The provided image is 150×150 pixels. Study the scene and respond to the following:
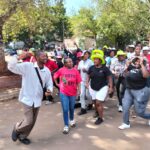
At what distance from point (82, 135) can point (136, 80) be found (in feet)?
4.96

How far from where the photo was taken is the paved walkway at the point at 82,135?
580cm

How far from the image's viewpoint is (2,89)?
1152cm

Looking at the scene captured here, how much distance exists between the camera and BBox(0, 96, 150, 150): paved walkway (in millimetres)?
5797

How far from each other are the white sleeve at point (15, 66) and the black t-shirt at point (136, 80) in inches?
84.6

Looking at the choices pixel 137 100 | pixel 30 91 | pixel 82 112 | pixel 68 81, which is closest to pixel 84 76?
pixel 82 112

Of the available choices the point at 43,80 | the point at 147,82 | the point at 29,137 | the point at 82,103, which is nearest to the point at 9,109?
the point at 82,103

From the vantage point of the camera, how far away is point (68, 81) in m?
6.68

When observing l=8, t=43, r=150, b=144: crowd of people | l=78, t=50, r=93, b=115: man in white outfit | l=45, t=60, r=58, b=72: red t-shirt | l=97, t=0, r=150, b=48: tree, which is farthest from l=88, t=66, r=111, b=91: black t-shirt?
l=97, t=0, r=150, b=48: tree

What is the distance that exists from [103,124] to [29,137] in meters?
1.68

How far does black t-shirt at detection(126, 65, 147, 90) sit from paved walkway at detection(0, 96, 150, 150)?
2.95 feet

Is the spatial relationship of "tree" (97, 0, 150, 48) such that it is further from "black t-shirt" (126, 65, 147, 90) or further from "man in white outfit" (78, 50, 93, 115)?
"black t-shirt" (126, 65, 147, 90)

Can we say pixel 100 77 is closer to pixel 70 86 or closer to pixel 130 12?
pixel 70 86

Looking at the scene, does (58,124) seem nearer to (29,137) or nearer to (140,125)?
(29,137)

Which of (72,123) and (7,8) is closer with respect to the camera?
(72,123)
